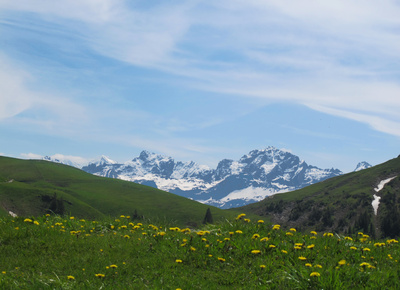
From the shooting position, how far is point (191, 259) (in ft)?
36.0

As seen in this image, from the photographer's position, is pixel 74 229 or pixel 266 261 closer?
pixel 266 261

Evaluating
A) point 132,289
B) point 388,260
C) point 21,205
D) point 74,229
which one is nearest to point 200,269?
point 132,289

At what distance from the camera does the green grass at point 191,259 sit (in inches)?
349

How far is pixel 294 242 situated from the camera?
472 inches

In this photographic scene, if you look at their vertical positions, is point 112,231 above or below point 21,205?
above

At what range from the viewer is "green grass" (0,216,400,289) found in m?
8.86

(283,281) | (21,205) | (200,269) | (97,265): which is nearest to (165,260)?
(200,269)

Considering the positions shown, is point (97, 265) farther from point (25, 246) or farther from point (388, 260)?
point (388, 260)

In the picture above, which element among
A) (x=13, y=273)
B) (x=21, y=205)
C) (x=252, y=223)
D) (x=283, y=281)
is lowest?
(x=21, y=205)

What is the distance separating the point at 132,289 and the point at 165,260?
2255 mm

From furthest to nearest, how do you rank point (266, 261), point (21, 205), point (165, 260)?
point (21, 205) → point (165, 260) → point (266, 261)

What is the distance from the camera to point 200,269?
10.4m

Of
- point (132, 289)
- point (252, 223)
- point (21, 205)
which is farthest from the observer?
point (21, 205)

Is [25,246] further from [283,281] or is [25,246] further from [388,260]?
[388,260]
